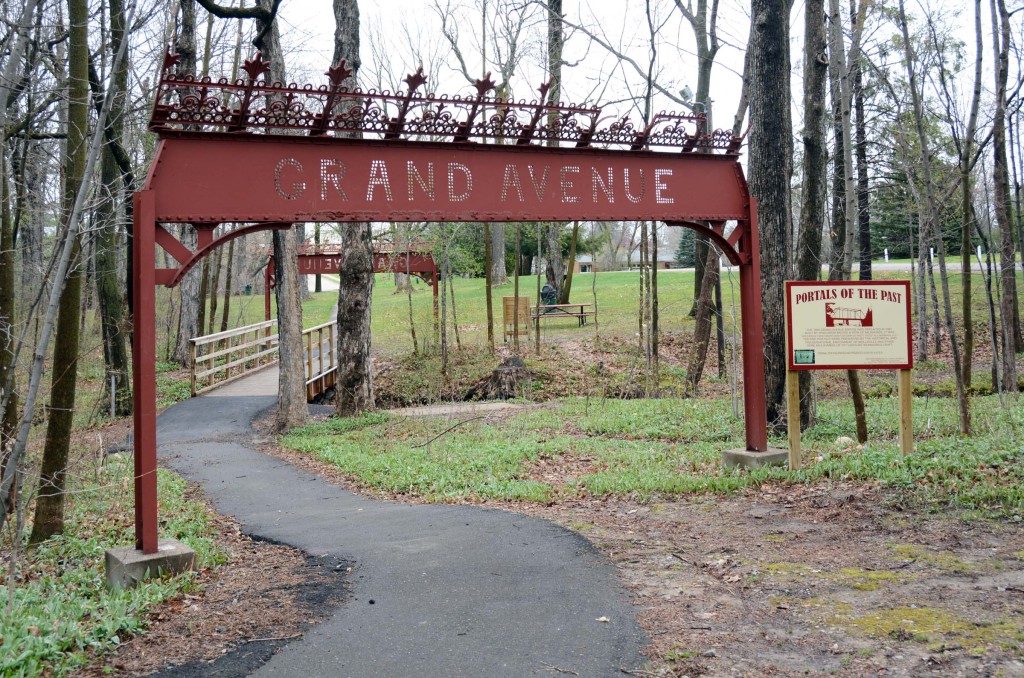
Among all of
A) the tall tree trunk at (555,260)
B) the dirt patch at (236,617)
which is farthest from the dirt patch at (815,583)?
the tall tree trunk at (555,260)

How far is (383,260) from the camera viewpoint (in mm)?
26766

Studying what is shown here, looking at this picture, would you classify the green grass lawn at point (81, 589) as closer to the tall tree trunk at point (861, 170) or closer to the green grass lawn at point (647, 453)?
the green grass lawn at point (647, 453)

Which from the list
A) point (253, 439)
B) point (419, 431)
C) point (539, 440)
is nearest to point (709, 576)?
point (539, 440)

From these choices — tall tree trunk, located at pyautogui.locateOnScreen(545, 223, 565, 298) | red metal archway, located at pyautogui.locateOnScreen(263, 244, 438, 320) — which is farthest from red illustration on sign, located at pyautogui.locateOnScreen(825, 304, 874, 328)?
tall tree trunk, located at pyautogui.locateOnScreen(545, 223, 565, 298)

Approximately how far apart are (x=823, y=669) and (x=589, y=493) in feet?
16.3

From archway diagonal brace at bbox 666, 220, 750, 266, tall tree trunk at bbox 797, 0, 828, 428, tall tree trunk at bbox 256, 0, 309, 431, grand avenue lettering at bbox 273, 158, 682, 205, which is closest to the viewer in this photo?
grand avenue lettering at bbox 273, 158, 682, 205

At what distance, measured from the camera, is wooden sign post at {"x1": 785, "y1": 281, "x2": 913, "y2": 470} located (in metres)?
9.01

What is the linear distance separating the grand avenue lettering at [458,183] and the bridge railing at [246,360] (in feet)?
45.1

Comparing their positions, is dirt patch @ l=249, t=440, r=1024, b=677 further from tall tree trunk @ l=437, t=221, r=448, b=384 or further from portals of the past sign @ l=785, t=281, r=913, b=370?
tall tree trunk @ l=437, t=221, r=448, b=384

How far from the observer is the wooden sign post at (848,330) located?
901cm

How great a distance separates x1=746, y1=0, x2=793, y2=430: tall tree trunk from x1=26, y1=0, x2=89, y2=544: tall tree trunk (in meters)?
8.07

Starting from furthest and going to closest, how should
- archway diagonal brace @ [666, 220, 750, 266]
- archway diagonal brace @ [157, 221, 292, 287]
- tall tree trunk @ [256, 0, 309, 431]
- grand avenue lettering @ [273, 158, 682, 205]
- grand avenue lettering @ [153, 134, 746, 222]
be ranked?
tall tree trunk @ [256, 0, 309, 431], archway diagonal brace @ [666, 220, 750, 266], grand avenue lettering @ [273, 158, 682, 205], grand avenue lettering @ [153, 134, 746, 222], archway diagonal brace @ [157, 221, 292, 287]

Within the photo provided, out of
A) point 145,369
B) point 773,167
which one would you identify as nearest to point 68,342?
point 145,369

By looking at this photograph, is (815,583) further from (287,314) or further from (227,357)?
(227,357)
